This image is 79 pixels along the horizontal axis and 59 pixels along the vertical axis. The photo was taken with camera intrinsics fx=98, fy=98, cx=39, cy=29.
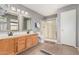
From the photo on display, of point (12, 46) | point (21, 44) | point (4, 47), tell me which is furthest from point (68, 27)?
point (4, 47)

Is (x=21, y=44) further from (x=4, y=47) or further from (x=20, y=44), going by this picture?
(x=4, y=47)

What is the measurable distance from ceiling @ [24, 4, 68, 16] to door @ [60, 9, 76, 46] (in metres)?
0.17

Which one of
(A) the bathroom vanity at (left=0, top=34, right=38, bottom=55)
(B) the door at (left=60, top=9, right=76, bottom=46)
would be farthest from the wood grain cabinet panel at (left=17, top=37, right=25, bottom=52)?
(B) the door at (left=60, top=9, right=76, bottom=46)

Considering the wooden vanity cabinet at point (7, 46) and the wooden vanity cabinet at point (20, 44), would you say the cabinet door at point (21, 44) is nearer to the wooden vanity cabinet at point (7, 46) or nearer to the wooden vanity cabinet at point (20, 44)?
the wooden vanity cabinet at point (20, 44)

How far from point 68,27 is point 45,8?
1.82ft

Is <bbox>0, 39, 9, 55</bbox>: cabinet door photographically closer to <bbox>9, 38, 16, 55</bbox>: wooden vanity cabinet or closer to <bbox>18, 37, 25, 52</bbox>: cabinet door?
<bbox>9, 38, 16, 55</bbox>: wooden vanity cabinet

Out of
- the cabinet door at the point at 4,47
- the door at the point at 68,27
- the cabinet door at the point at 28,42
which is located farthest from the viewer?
the cabinet door at the point at 28,42

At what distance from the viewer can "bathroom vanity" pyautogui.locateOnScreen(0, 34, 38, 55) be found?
1652 millimetres

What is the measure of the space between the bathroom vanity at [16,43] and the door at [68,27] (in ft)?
1.81

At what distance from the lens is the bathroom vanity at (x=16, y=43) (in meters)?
1.65

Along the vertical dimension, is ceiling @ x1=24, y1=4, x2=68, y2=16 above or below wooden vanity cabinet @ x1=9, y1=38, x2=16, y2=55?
above

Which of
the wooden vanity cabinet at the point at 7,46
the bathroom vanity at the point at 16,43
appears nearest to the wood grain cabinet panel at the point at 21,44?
the bathroom vanity at the point at 16,43

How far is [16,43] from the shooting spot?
177 centimetres
